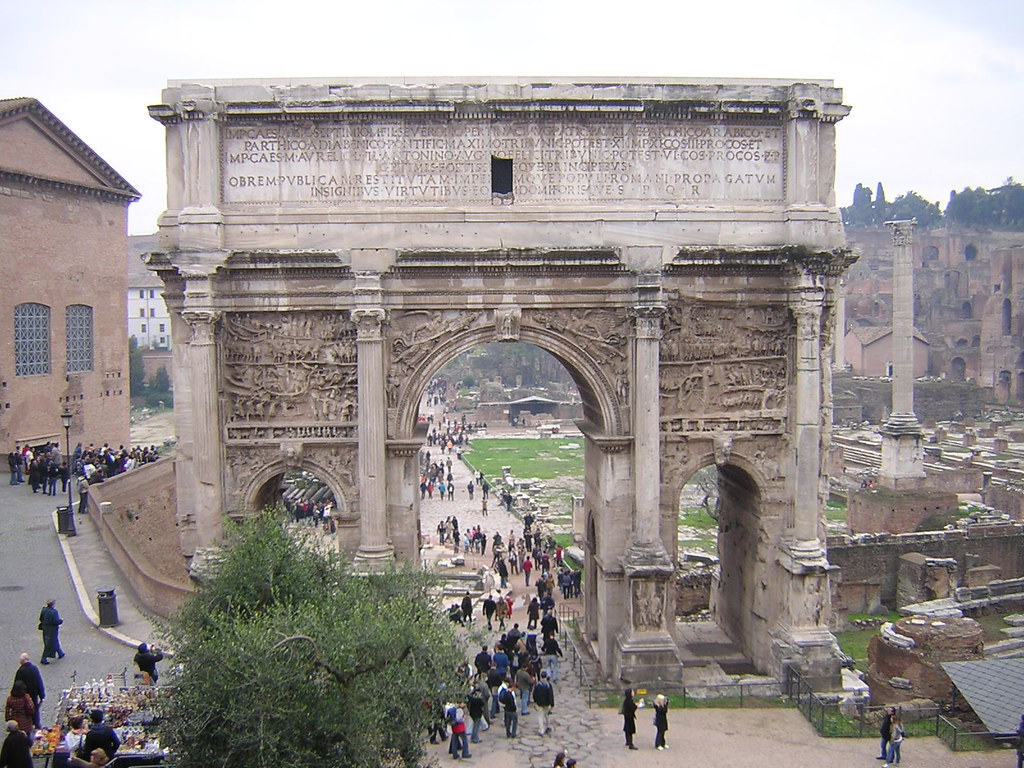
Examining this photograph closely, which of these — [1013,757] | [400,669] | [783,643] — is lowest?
[1013,757]

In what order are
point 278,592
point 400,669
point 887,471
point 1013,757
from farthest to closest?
1. point 887,471
2. point 1013,757
3. point 278,592
4. point 400,669

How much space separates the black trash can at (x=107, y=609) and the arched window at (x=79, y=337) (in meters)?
19.8

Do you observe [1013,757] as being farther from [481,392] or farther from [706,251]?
[481,392]

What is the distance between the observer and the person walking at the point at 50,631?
13.4 m

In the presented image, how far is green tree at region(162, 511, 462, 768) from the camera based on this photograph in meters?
8.40

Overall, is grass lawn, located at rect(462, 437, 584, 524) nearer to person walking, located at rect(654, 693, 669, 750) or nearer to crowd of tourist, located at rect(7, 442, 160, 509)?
crowd of tourist, located at rect(7, 442, 160, 509)

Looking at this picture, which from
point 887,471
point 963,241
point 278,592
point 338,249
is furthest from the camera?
point 963,241

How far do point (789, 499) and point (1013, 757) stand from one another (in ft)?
14.9

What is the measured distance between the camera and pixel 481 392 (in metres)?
71.0

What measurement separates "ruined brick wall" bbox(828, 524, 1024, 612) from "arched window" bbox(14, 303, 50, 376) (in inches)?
994

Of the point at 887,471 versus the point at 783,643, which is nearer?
the point at 783,643

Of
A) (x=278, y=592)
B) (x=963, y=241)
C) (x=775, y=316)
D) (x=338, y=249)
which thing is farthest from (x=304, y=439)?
(x=963, y=241)

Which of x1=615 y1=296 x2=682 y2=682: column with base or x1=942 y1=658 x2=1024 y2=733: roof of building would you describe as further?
x1=615 y1=296 x2=682 y2=682: column with base

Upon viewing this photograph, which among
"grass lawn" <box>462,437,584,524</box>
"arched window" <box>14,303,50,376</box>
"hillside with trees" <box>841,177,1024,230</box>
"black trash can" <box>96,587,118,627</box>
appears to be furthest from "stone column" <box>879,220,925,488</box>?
"hillside with trees" <box>841,177,1024,230</box>
